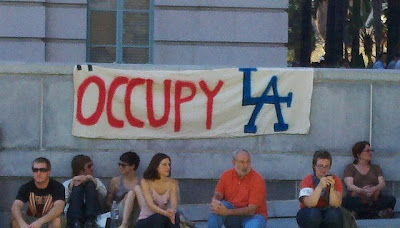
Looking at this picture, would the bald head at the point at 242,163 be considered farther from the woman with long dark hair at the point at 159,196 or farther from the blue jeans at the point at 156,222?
the blue jeans at the point at 156,222

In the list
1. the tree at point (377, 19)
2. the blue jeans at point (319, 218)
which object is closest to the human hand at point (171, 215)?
the blue jeans at point (319, 218)

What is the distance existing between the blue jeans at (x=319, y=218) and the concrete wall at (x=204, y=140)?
1.56 meters

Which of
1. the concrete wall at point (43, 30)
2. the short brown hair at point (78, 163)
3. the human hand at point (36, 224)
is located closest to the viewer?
the human hand at point (36, 224)

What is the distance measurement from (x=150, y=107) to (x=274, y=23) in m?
4.30

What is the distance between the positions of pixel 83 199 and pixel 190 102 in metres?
1.88

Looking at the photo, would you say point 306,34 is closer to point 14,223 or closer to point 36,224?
point 14,223

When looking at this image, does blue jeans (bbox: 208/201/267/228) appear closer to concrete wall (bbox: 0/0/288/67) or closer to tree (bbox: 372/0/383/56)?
concrete wall (bbox: 0/0/288/67)

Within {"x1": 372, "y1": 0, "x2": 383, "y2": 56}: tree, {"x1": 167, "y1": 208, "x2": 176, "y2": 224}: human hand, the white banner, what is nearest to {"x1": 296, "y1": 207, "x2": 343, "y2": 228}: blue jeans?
{"x1": 167, "y1": 208, "x2": 176, "y2": 224}: human hand

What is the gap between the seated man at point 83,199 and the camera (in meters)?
11.9

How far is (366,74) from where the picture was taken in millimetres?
13125

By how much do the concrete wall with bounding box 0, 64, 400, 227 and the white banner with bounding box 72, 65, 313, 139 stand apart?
107mm

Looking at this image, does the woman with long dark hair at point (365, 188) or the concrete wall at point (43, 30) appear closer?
the woman with long dark hair at point (365, 188)

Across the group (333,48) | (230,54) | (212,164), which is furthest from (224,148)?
(333,48)

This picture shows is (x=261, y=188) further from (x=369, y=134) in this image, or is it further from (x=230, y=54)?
(x=230, y=54)
